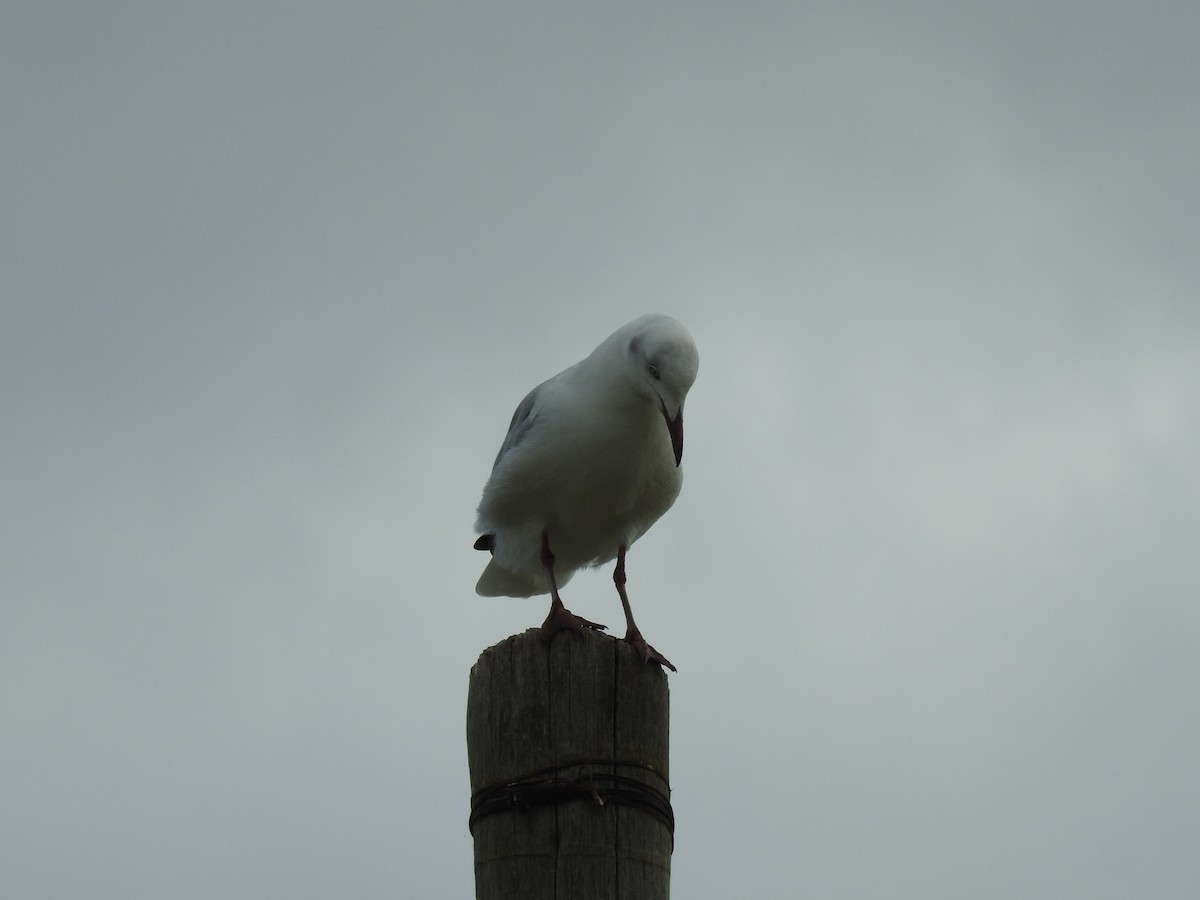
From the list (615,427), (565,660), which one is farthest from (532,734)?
(615,427)

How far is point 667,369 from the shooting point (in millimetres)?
6387

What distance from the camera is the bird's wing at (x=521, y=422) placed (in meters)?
7.09

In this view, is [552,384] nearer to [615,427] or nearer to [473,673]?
[615,427]

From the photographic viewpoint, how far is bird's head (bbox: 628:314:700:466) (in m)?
6.40

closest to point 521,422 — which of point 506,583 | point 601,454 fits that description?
point 601,454

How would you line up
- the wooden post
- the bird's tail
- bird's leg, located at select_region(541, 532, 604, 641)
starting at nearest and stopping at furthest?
1. the wooden post
2. bird's leg, located at select_region(541, 532, 604, 641)
3. the bird's tail

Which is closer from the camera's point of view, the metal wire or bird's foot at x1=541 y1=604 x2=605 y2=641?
the metal wire

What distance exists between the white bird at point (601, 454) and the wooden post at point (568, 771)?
67.1 inches

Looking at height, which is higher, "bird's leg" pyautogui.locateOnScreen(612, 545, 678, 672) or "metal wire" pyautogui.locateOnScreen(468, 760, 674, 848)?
"bird's leg" pyautogui.locateOnScreen(612, 545, 678, 672)

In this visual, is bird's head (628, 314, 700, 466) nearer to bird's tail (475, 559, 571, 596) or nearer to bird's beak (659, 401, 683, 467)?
bird's beak (659, 401, 683, 467)

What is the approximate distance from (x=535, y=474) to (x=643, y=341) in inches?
33.2

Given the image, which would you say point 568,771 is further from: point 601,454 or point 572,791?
point 601,454

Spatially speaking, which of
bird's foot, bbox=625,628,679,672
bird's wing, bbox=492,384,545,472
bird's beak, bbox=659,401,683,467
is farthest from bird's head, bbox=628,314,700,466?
bird's foot, bbox=625,628,679,672

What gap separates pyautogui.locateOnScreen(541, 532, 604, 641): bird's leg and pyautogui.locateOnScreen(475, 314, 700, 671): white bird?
1 centimetres
